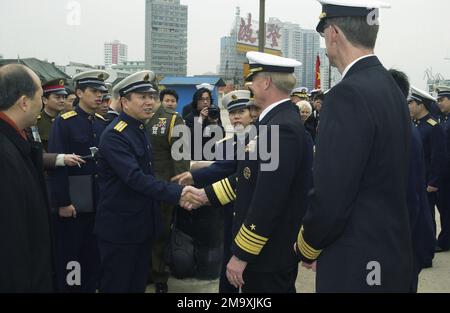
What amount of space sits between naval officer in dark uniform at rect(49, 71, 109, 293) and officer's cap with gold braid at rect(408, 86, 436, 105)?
11.9 ft

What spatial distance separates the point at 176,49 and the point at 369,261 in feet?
138

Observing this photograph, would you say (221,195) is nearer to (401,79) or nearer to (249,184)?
(249,184)

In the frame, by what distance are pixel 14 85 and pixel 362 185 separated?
1.74 metres

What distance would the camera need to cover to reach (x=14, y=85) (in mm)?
2277

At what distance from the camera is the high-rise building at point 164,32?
39.3 metres

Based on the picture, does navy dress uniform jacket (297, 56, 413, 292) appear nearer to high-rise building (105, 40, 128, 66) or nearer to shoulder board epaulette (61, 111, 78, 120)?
shoulder board epaulette (61, 111, 78, 120)

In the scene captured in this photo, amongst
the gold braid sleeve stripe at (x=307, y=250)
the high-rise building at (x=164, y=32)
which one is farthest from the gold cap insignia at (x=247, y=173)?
the high-rise building at (x=164, y=32)

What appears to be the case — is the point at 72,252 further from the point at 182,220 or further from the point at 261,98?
the point at 261,98

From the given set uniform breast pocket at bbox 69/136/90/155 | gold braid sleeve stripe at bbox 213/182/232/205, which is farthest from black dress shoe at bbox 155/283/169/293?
gold braid sleeve stripe at bbox 213/182/232/205

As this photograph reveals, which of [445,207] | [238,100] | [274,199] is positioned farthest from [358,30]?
[445,207]

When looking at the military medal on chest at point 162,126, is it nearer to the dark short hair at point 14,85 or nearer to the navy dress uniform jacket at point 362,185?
the dark short hair at point 14,85

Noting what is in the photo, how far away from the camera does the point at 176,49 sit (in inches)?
1674

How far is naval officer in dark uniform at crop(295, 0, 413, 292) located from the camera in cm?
188
